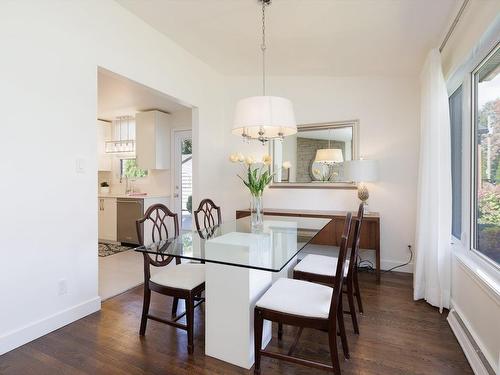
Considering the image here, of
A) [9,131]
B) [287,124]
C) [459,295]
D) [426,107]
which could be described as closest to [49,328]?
[9,131]

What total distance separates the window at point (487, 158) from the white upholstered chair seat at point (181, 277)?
6.49 ft

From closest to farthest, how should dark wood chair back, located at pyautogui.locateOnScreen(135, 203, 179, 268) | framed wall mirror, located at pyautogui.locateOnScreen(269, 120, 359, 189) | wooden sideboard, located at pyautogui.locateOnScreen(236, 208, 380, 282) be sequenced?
dark wood chair back, located at pyautogui.locateOnScreen(135, 203, 179, 268), wooden sideboard, located at pyautogui.locateOnScreen(236, 208, 380, 282), framed wall mirror, located at pyautogui.locateOnScreen(269, 120, 359, 189)

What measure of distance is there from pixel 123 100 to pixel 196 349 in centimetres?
407

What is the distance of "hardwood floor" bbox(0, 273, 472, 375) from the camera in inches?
67.8

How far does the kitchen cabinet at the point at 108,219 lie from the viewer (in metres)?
5.07

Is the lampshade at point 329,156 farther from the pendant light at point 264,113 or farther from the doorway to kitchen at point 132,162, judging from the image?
the doorway to kitchen at point 132,162

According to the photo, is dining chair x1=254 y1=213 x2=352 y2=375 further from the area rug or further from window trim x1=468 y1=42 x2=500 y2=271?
the area rug

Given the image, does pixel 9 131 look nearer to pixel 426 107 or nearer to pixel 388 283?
pixel 426 107

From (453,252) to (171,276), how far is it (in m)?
2.32

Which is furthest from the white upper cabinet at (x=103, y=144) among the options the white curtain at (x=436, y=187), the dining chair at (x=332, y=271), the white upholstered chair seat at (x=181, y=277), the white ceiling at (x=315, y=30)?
the white curtain at (x=436, y=187)

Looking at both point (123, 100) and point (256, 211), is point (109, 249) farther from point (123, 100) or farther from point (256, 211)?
point (256, 211)

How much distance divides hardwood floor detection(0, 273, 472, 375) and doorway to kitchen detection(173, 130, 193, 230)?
2.95 meters

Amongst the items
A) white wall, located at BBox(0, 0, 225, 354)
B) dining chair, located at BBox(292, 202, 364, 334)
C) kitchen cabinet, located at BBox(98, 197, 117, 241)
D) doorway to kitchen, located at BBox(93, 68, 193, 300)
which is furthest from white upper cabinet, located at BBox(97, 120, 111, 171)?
dining chair, located at BBox(292, 202, 364, 334)

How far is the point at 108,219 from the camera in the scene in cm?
513
